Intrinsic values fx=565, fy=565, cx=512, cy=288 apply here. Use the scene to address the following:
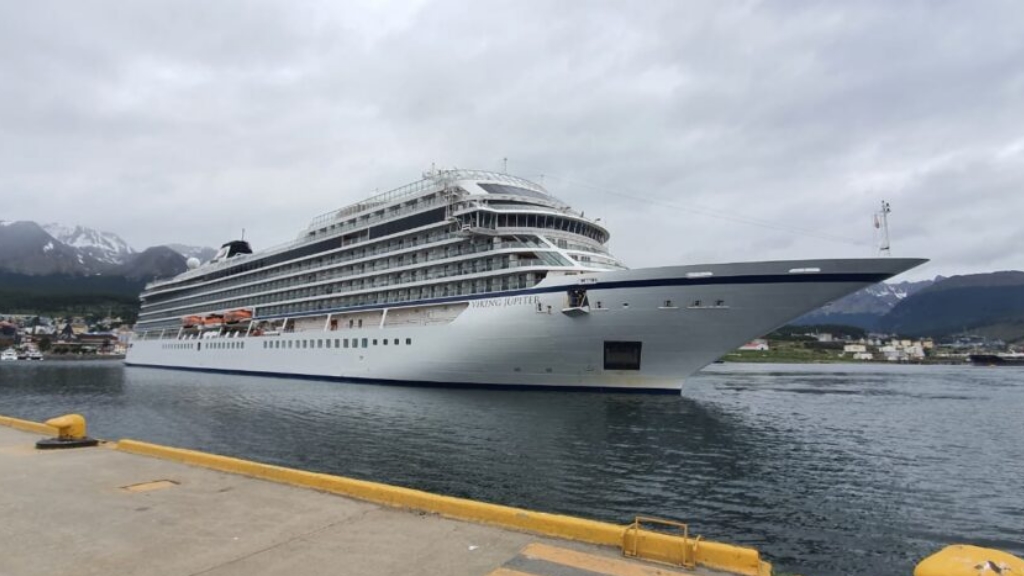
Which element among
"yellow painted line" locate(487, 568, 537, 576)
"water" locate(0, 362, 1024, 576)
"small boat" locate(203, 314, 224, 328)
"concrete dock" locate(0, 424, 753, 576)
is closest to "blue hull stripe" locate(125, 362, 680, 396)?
"water" locate(0, 362, 1024, 576)

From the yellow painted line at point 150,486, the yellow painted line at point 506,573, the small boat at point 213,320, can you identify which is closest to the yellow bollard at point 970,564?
the yellow painted line at point 506,573

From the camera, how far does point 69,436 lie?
12711 millimetres

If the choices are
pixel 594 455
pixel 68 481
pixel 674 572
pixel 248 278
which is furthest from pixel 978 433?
pixel 248 278

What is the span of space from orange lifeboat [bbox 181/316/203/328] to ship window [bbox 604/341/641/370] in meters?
54.5

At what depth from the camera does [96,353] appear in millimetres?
155625

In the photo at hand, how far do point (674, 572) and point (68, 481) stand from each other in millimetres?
9529

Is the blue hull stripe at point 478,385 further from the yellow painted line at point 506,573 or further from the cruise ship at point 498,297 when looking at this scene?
the yellow painted line at point 506,573

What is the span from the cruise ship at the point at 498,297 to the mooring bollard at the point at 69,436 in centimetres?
2236

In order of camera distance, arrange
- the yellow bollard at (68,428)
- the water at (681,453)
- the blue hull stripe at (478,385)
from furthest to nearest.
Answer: the blue hull stripe at (478,385)
the yellow bollard at (68,428)
the water at (681,453)

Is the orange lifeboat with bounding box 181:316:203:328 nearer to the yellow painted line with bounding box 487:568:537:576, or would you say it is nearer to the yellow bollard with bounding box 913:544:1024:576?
the yellow painted line with bounding box 487:568:537:576

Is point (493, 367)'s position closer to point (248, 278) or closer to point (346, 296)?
point (346, 296)

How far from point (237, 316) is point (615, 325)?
1750 inches

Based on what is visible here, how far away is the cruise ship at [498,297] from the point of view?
29.4m

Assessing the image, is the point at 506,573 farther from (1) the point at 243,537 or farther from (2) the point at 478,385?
(2) the point at 478,385
